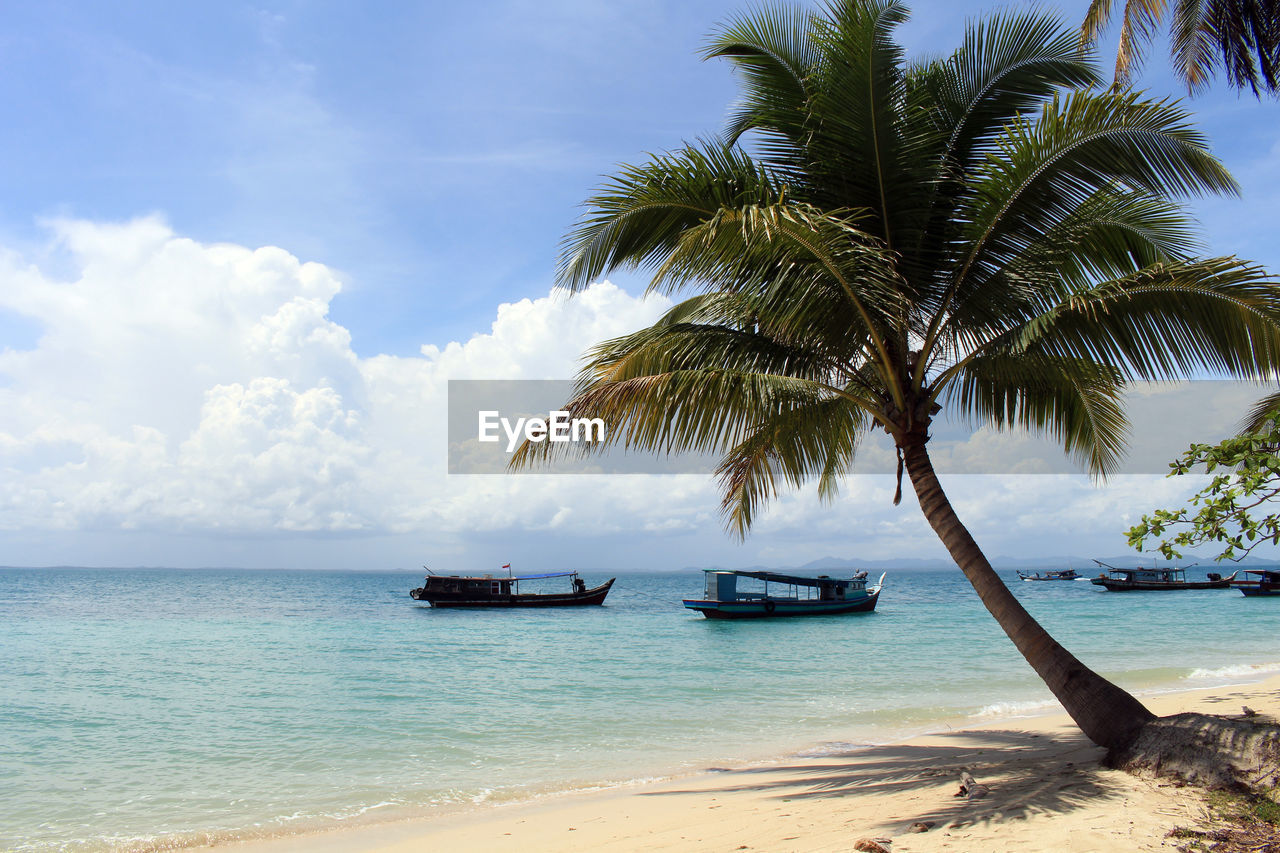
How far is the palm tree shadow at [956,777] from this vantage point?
17.4 feet

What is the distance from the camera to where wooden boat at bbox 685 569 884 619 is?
35719 mm

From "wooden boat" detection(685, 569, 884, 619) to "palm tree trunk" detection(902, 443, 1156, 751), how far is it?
27599 mm

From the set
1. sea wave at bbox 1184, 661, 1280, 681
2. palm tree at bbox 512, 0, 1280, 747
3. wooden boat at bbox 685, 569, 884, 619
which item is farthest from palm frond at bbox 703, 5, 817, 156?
wooden boat at bbox 685, 569, 884, 619

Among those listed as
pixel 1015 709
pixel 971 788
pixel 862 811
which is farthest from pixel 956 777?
pixel 1015 709

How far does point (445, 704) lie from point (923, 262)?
41.3 ft

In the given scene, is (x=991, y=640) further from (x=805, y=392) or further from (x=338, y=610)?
(x=338, y=610)

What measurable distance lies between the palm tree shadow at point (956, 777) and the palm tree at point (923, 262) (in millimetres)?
683

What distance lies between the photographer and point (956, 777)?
6.54m

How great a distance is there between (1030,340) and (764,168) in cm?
297

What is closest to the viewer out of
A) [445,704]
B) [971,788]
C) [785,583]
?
[971,788]

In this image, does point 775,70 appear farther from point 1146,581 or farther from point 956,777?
point 1146,581

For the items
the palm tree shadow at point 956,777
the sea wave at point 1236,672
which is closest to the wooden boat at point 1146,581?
the sea wave at point 1236,672

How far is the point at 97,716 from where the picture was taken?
48.5 feet

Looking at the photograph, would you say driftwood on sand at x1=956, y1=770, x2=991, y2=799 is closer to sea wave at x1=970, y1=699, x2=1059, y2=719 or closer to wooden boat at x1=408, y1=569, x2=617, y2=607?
sea wave at x1=970, y1=699, x2=1059, y2=719
